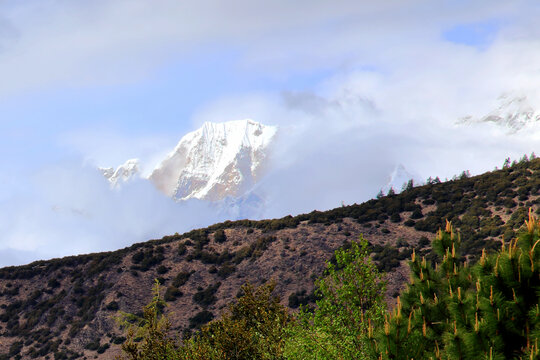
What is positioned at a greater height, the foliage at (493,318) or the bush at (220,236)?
the bush at (220,236)

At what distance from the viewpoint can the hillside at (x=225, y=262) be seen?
77750mm

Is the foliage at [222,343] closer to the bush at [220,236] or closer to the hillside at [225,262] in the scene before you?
the hillside at [225,262]

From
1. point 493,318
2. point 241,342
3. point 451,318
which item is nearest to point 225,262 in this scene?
point 241,342

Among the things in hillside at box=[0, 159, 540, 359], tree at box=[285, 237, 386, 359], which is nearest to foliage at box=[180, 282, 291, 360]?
tree at box=[285, 237, 386, 359]

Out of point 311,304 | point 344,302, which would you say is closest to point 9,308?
point 311,304

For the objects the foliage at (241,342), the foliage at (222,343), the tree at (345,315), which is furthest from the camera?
the foliage at (241,342)

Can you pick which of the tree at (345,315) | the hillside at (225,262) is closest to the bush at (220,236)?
the hillside at (225,262)

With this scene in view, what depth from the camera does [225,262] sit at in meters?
A: 87.7

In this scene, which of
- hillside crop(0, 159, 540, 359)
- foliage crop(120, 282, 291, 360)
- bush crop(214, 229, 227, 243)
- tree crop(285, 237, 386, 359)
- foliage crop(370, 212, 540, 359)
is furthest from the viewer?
bush crop(214, 229, 227, 243)

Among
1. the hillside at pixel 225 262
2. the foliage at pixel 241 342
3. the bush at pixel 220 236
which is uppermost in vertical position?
the bush at pixel 220 236

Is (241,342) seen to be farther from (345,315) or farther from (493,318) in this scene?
(493,318)

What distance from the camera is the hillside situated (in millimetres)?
77750

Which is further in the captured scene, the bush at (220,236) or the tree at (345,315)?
the bush at (220,236)

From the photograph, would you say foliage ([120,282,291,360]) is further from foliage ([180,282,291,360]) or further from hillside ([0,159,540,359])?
hillside ([0,159,540,359])
